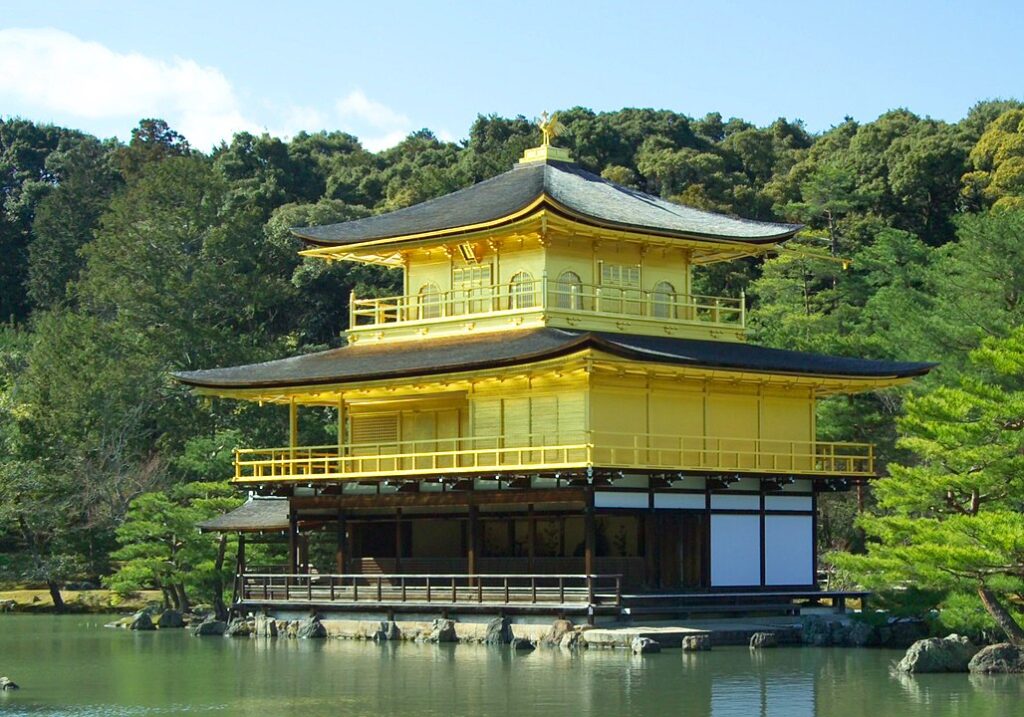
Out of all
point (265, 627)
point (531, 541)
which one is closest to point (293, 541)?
point (265, 627)

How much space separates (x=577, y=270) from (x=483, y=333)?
2.65m

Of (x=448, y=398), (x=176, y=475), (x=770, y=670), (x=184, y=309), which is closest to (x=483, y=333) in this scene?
(x=448, y=398)

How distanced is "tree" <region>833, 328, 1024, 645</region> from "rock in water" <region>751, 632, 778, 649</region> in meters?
3.49

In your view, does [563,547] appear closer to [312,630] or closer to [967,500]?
[312,630]

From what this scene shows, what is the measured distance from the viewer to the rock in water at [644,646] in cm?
3347

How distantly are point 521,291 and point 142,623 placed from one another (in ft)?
44.9

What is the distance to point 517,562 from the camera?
A: 41156 millimetres

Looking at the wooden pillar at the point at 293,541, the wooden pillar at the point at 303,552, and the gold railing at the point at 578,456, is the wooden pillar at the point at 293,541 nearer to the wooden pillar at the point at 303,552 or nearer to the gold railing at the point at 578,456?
the wooden pillar at the point at 303,552

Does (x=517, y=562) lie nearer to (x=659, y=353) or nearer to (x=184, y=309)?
(x=659, y=353)

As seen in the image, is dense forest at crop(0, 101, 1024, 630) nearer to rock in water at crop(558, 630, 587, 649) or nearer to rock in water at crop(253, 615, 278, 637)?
rock in water at crop(253, 615, 278, 637)

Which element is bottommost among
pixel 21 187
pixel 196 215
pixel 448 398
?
pixel 448 398

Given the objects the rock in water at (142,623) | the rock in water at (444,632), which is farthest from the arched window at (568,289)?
the rock in water at (142,623)

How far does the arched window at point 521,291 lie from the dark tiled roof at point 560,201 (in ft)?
5.46

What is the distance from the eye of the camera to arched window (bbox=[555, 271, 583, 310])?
4241 centimetres
